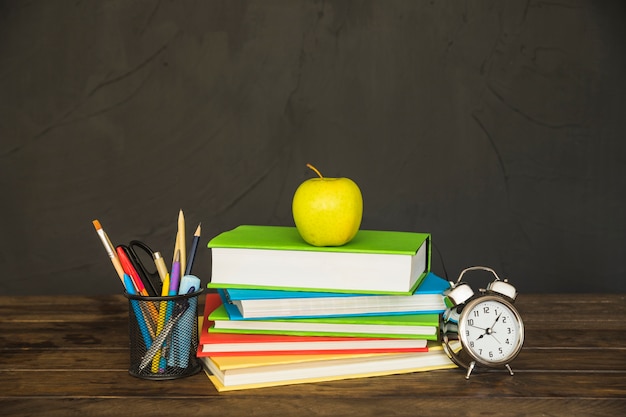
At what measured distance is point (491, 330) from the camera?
105 centimetres

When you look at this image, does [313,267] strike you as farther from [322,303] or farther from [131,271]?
[131,271]

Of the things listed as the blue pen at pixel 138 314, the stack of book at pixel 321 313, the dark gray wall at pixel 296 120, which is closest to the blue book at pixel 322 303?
the stack of book at pixel 321 313

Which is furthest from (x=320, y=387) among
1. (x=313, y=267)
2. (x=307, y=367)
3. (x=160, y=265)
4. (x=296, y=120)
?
(x=296, y=120)

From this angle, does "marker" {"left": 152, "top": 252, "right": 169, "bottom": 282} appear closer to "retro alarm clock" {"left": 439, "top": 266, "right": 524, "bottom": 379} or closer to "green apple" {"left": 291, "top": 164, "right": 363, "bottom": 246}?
"green apple" {"left": 291, "top": 164, "right": 363, "bottom": 246}

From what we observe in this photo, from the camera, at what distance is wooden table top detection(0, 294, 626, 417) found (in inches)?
35.3

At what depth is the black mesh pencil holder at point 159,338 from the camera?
1010 mm

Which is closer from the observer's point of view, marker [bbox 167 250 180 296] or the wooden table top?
the wooden table top

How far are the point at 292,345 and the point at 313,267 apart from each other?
11 centimetres

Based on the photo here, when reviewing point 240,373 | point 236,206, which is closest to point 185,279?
point 240,373

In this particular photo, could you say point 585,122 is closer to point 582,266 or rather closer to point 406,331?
point 582,266

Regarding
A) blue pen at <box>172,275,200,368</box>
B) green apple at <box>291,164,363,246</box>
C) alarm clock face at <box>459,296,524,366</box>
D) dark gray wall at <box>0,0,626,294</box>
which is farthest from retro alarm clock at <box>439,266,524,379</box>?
dark gray wall at <box>0,0,626,294</box>

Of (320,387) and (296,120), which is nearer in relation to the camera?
(320,387)

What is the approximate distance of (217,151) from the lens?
245 cm

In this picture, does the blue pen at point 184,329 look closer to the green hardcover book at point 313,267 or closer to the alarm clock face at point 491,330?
the green hardcover book at point 313,267
